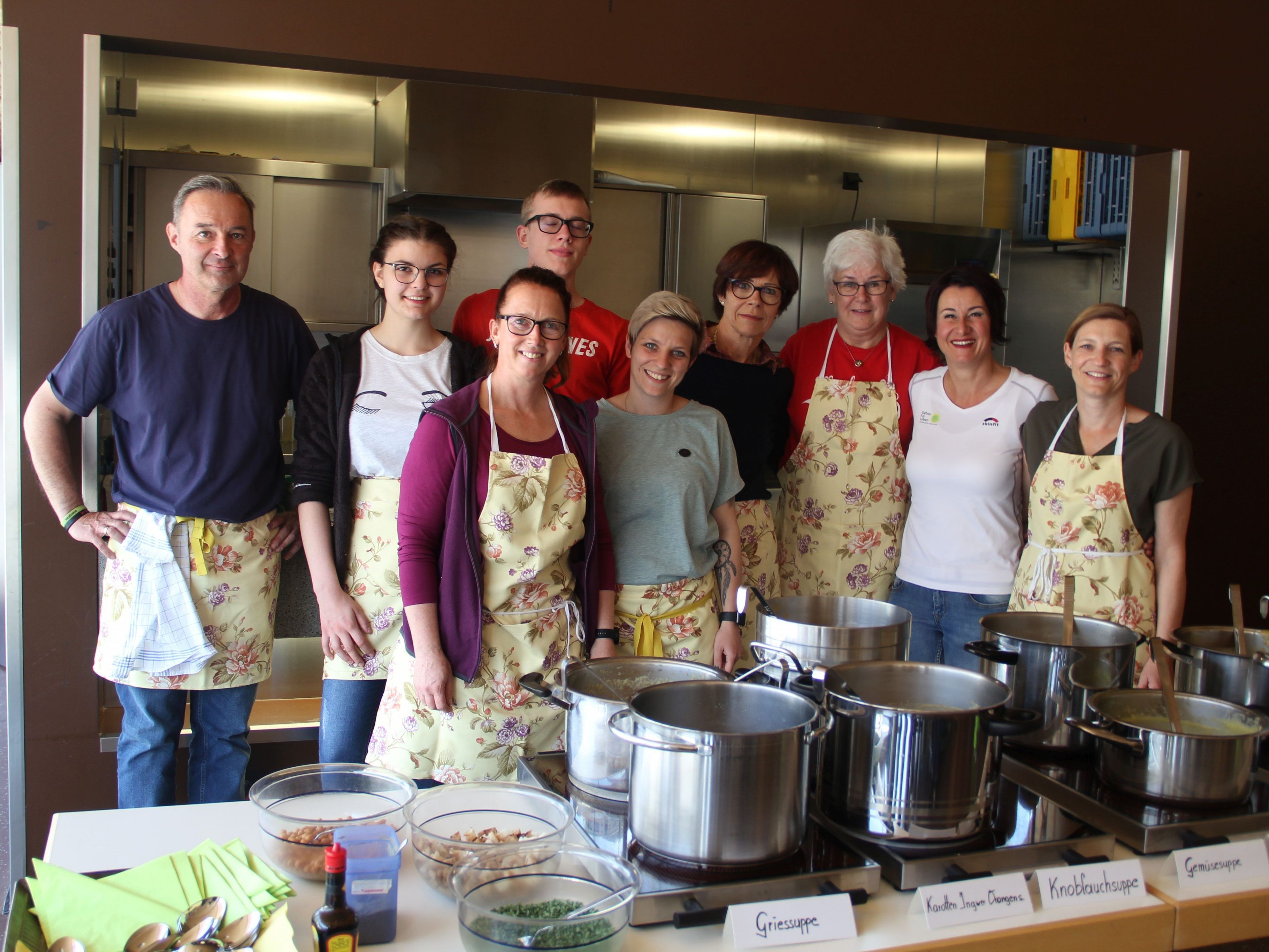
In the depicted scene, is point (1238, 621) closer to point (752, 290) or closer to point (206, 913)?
point (752, 290)

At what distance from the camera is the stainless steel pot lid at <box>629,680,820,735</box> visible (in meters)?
1.25

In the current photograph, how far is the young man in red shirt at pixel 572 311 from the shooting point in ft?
8.33

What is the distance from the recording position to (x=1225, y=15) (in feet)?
9.88

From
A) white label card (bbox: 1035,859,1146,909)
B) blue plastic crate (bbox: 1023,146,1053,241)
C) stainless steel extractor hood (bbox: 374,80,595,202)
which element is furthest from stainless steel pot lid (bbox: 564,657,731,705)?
blue plastic crate (bbox: 1023,146,1053,241)

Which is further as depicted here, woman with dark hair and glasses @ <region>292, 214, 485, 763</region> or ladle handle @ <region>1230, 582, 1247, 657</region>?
woman with dark hair and glasses @ <region>292, 214, 485, 763</region>

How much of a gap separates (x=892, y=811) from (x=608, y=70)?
188cm

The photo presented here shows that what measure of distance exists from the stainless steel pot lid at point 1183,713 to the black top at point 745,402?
1.24 m

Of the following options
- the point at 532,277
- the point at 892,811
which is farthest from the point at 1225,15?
the point at 892,811

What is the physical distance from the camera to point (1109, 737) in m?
1.34

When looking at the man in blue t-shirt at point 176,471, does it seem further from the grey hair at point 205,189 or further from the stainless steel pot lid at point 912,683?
the stainless steel pot lid at point 912,683

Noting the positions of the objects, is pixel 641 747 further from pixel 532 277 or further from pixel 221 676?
pixel 221 676

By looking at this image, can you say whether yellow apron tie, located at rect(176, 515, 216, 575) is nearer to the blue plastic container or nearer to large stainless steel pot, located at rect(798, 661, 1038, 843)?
the blue plastic container

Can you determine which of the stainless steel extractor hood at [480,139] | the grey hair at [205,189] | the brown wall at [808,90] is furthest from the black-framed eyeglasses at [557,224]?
the stainless steel extractor hood at [480,139]

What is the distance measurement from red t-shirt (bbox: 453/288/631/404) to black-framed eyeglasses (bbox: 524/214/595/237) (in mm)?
194
